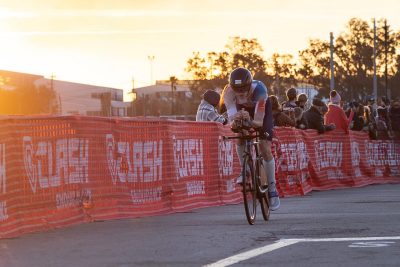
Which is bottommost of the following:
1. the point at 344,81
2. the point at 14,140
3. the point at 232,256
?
the point at 232,256

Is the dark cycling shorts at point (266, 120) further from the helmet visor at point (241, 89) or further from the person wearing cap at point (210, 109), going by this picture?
the person wearing cap at point (210, 109)

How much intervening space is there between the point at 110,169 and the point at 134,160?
0.78 m

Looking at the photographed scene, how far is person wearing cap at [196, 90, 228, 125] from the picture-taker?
61.0ft

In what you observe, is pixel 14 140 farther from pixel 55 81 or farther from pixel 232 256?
pixel 55 81

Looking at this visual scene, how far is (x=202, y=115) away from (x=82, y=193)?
221 inches

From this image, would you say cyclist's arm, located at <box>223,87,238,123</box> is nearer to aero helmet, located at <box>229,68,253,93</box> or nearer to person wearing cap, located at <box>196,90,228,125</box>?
aero helmet, located at <box>229,68,253,93</box>

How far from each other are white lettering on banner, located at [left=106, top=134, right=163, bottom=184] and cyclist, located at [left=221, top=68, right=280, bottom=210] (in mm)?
1675

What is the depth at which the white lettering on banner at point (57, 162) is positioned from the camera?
12359 millimetres

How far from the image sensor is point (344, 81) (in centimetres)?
10375

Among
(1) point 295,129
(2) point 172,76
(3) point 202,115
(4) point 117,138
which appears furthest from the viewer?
(2) point 172,76

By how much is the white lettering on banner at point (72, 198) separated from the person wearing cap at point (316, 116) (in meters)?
11.3

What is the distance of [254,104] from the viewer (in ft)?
43.7

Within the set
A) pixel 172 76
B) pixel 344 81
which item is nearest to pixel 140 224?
pixel 344 81

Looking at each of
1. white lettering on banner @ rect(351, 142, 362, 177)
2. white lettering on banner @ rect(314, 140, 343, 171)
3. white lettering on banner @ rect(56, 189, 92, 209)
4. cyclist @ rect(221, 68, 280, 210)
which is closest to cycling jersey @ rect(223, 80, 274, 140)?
cyclist @ rect(221, 68, 280, 210)
